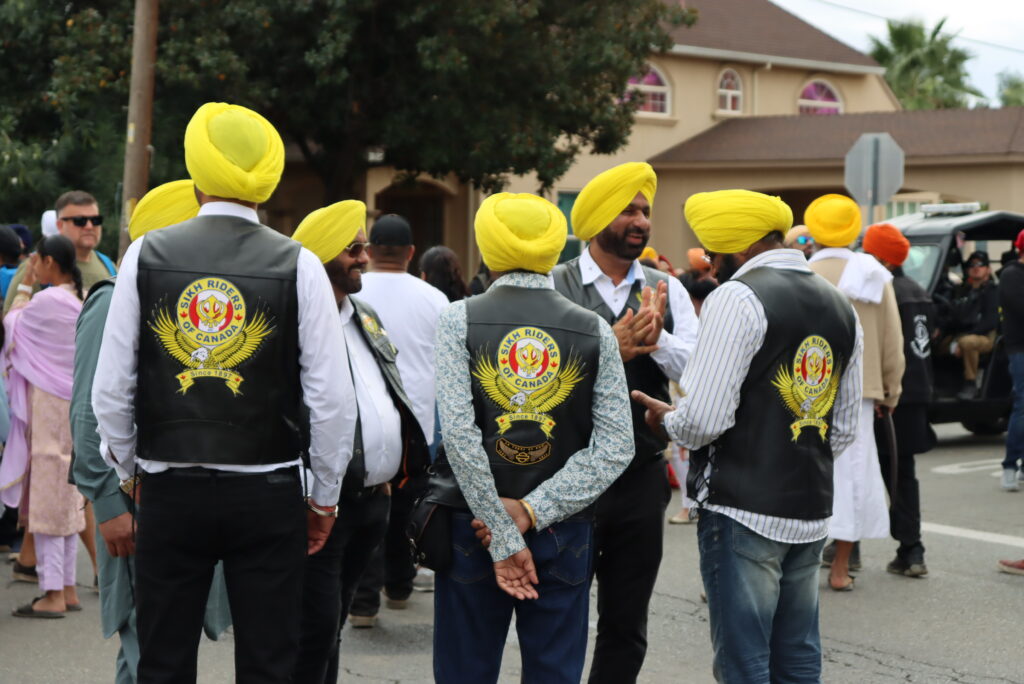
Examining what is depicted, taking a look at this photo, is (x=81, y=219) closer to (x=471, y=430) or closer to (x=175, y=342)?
(x=175, y=342)

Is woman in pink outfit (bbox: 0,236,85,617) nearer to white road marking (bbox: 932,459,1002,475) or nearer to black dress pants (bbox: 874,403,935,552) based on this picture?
black dress pants (bbox: 874,403,935,552)

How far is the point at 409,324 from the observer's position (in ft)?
21.7

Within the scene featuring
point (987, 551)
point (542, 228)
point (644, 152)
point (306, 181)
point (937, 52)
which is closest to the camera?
point (542, 228)

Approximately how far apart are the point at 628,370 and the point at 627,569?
→ 678mm

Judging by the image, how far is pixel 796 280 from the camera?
4113 mm

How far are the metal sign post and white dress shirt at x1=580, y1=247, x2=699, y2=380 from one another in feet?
34.0

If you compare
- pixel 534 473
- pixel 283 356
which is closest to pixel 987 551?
pixel 534 473

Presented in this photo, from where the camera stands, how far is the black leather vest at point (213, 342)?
349cm

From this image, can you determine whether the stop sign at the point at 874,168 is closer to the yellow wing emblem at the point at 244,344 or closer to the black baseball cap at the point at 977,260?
the black baseball cap at the point at 977,260

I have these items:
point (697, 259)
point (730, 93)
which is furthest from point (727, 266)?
point (730, 93)

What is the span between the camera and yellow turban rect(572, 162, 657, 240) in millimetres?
4551

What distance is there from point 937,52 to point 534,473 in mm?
48249

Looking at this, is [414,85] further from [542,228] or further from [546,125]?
[542,228]

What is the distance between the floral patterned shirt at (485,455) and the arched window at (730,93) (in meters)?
30.8
